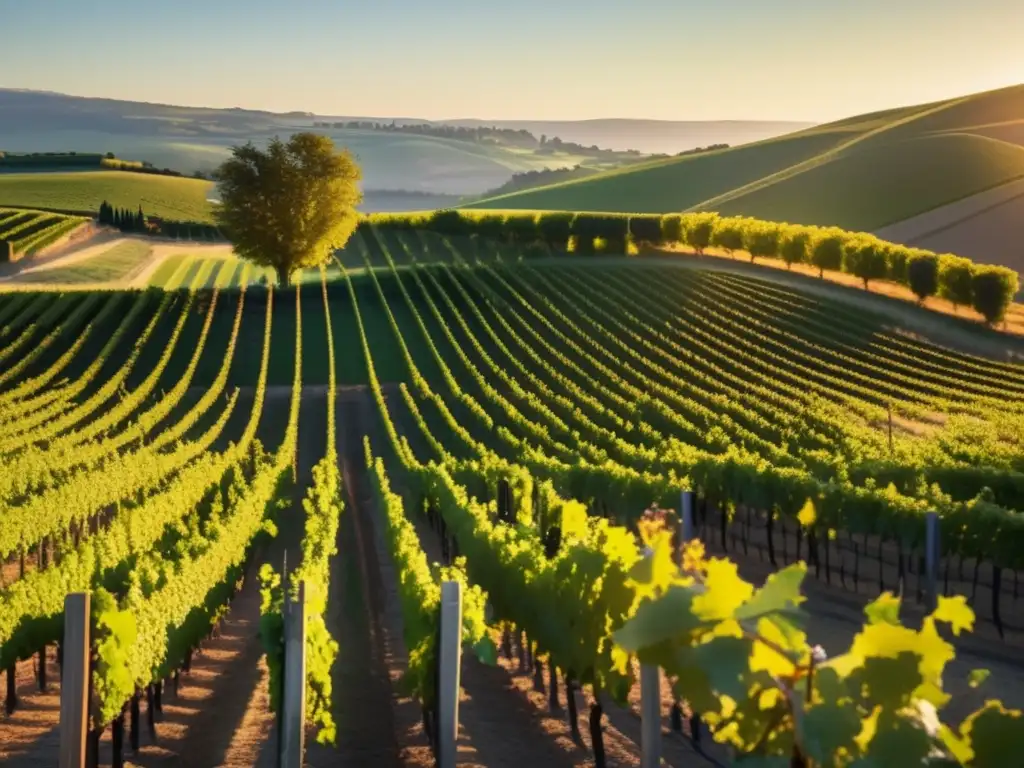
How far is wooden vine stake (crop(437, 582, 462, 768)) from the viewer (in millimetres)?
9305

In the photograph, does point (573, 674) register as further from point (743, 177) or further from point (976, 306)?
point (743, 177)

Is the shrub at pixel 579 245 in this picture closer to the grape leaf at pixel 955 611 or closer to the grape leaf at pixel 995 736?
the grape leaf at pixel 955 611

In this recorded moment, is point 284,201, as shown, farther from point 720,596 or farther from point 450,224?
point 720,596

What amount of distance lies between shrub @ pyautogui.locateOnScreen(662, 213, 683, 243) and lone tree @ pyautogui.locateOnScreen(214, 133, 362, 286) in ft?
69.6

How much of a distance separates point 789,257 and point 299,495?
44.4 metres

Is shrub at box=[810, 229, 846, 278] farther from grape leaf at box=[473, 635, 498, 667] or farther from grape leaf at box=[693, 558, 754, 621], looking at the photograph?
grape leaf at box=[693, 558, 754, 621]

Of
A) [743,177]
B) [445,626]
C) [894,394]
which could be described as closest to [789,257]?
[894,394]

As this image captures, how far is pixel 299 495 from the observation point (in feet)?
115

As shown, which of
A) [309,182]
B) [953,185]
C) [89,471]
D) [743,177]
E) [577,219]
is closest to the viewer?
[89,471]

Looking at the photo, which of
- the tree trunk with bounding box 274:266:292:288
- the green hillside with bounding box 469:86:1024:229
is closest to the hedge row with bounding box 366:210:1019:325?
the tree trunk with bounding box 274:266:292:288

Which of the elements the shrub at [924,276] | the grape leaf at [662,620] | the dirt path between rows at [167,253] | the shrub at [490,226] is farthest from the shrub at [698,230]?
the grape leaf at [662,620]

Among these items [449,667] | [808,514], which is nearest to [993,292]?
[808,514]

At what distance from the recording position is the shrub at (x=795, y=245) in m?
71.4

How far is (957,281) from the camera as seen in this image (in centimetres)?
6138
